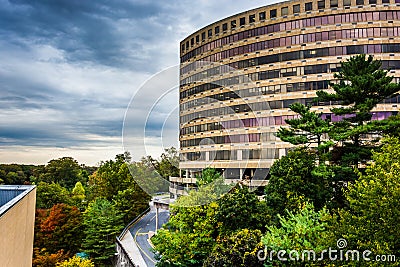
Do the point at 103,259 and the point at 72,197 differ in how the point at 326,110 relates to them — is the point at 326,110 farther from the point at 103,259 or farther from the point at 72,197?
the point at 72,197

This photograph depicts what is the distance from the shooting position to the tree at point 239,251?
20.1 m

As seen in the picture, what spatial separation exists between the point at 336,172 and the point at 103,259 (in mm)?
28100

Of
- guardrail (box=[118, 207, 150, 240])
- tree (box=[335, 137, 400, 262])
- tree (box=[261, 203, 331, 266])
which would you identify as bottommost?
guardrail (box=[118, 207, 150, 240])

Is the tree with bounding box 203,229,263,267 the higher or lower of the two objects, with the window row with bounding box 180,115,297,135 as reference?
lower

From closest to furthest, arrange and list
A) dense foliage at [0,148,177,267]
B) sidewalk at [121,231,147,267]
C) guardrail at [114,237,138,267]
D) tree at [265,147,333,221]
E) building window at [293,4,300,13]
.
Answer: tree at [265,147,333,221] → guardrail at [114,237,138,267] → sidewalk at [121,231,147,267] → dense foliage at [0,148,177,267] → building window at [293,4,300,13]

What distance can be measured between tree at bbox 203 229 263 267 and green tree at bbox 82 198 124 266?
23.5m

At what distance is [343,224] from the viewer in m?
16.0

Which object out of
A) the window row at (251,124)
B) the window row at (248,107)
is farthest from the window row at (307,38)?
the window row at (251,124)

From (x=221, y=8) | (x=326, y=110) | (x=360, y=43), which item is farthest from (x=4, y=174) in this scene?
(x=360, y=43)

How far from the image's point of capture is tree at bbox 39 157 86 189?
90287 millimetres

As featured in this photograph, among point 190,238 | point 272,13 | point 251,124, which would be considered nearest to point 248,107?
Result: point 251,124

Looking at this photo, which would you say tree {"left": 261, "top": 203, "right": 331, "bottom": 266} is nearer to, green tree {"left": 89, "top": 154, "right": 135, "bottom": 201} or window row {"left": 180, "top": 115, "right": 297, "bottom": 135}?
window row {"left": 180, "top": 115, "right": 297, "bottom": 135}

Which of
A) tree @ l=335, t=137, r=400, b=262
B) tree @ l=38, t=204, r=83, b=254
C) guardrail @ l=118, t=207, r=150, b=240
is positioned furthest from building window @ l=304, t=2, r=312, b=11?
tree @ l=335, t=137, r=400, b=262

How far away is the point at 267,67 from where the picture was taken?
2178 inches
